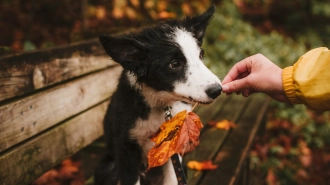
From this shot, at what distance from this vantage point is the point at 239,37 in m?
7.16

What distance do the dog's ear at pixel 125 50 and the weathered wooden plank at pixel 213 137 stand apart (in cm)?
108

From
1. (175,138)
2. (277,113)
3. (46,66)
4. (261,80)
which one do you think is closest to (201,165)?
(175,138)

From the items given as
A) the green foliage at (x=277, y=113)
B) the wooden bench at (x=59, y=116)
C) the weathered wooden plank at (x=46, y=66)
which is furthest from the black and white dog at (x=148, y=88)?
the green foliage at (x=277, y=113)

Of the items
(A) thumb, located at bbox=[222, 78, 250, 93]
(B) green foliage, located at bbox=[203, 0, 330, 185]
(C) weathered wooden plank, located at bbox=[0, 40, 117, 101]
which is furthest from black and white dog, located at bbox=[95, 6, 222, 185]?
(B) green foliage, located at bbox=[203, 0, 330, 185]

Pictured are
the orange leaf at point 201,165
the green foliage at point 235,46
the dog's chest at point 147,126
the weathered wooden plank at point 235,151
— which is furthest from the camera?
the green foliage at point 235,46

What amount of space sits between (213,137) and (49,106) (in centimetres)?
169

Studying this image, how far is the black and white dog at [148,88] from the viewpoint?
91.8 inches

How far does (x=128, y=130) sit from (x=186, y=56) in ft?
2.38

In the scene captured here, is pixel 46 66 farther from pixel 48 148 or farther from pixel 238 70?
pixel 238 70

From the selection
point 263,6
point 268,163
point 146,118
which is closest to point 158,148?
point 146,118

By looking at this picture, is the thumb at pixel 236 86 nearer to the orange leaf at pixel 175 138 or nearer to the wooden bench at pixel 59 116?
the orange leaf at pixel 175 138

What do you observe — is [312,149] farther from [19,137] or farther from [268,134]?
[19,137]

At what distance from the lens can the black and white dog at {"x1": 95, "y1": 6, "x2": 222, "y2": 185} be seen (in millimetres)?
2332

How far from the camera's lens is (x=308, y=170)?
502cm
